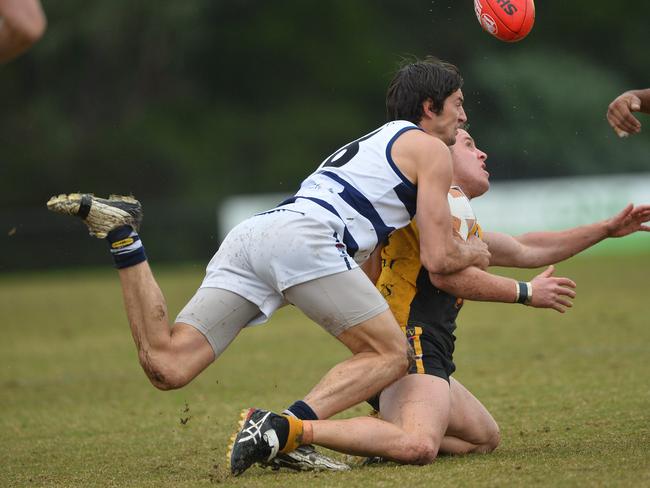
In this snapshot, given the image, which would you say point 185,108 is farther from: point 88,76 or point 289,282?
point 289,282

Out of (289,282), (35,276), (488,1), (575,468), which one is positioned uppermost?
(488,1)

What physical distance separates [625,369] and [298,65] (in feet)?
98.7

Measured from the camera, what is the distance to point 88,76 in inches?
1358

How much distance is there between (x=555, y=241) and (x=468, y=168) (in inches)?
27.8

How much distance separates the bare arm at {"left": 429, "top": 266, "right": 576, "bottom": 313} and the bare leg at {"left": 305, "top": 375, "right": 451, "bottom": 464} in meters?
0.48

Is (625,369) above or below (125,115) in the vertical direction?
above

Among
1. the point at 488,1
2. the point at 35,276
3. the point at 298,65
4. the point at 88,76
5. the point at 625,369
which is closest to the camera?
the point at 488,1

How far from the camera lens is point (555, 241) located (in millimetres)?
6199

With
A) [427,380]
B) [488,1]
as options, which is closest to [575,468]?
[427,380]

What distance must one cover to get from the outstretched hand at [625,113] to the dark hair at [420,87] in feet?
3.81

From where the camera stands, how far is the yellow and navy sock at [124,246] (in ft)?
17.0

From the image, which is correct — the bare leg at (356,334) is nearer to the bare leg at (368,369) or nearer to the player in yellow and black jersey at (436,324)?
the bare leg at (368,369)

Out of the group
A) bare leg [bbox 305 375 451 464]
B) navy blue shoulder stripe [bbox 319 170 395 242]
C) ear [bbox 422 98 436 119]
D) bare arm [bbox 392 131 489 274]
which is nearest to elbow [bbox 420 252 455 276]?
bare arm [bbox 392 131 489 274]

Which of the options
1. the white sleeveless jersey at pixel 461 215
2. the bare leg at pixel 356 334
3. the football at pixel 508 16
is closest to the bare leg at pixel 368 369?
the bare leg at pixel 356 334
